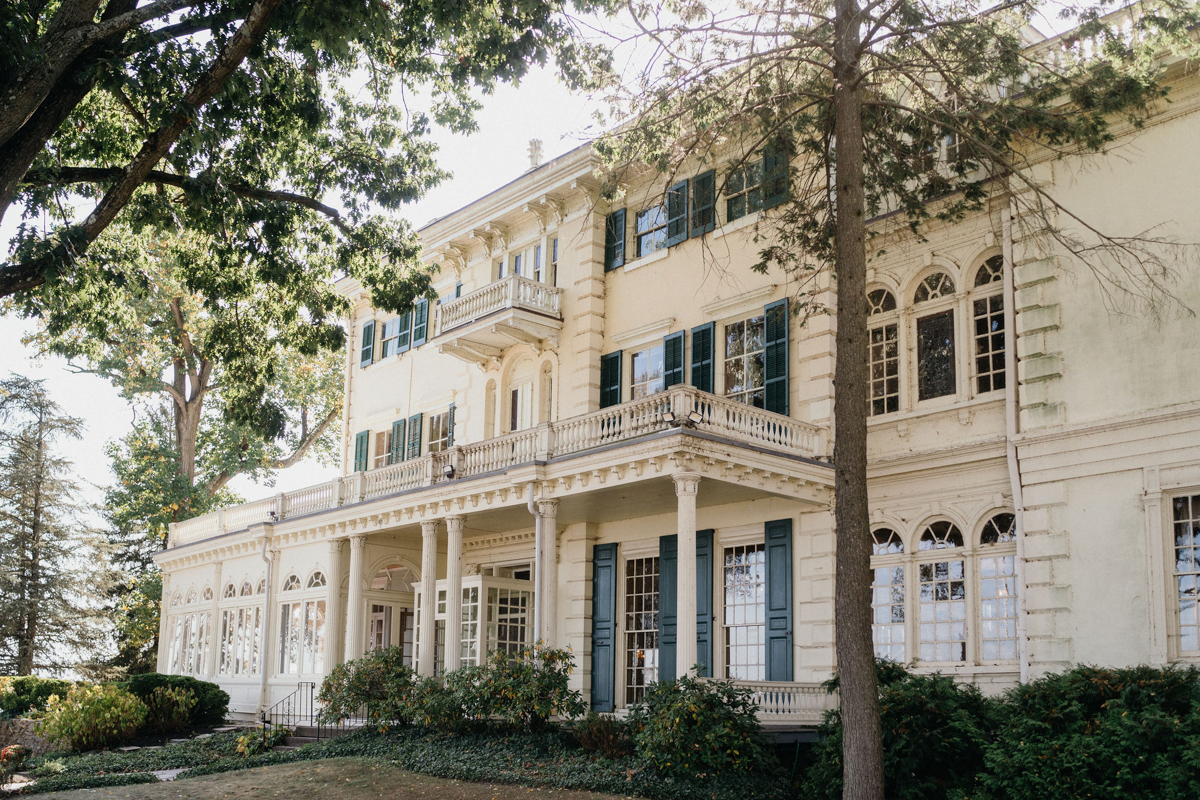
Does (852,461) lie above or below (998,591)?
above

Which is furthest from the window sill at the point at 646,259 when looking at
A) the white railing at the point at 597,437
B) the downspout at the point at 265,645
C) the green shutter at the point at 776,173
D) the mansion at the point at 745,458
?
the downspout at the point at 265,645

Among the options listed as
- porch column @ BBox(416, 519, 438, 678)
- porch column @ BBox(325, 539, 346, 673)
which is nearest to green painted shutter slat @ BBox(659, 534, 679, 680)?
porch column @ BBox(416, 519, 438, 678)

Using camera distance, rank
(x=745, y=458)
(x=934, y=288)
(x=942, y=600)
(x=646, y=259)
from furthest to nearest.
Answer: (x=646, y=259) → (x=934, y=288) → (x=745, y=458) → (x=942, y=600)

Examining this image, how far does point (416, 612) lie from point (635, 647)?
5693 mm

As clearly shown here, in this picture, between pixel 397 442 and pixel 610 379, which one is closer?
pixel 610 379

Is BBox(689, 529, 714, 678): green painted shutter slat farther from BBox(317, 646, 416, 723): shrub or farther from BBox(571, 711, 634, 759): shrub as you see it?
BBox(317, 646, 416, 723): shrub

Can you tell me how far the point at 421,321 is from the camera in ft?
94.3

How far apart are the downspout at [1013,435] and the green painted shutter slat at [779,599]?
3.85 meters

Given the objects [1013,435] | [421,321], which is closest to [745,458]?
[1013,435]

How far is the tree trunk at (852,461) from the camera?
11984 mm

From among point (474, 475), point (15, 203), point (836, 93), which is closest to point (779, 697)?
point (474, 475)

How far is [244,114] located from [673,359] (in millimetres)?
9929

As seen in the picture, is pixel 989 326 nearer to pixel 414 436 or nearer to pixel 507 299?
pixel 507 299

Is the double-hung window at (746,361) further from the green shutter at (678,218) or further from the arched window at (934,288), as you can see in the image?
the arched window at (934,288)
